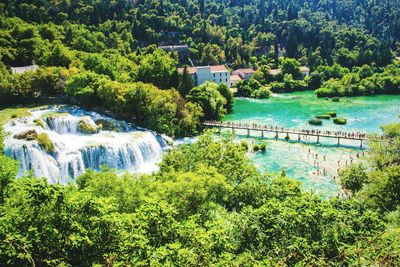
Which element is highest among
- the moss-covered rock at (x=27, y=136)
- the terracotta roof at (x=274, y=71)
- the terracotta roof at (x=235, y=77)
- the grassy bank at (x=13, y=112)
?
the terracotta roof at (x=274, y=71)

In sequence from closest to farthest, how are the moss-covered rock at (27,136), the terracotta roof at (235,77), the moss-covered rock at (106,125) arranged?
the moss-covered rock at (27,136) < the moss-covered rock at (106,125) < the terracotta roof at (235,77)

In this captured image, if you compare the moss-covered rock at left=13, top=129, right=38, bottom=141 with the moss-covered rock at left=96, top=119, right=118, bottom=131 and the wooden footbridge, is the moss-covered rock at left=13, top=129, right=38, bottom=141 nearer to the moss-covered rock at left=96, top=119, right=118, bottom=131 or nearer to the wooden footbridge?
the moss-covered rock at left=96, top=119, right=118, bottom=131

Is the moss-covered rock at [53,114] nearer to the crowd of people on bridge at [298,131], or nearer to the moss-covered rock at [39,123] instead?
the moss-covered rock at [39,123]

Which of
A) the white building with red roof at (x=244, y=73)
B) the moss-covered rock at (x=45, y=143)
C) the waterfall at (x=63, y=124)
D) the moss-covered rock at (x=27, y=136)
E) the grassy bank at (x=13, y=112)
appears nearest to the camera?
the moss-covered rock at (x=45, y=143)

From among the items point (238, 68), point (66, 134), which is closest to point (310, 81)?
point (238, 68)

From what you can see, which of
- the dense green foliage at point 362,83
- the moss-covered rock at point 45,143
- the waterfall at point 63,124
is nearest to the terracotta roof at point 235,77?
the dense green foliage at point 362,83

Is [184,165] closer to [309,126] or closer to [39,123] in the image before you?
[39,123]
